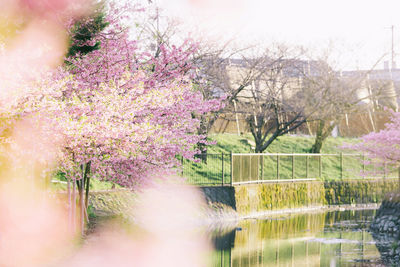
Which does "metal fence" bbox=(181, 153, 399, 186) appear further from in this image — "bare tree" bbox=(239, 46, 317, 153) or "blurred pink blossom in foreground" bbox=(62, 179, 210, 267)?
"blurred pink blossom in foreground" bbox=(62, 179, 210, 267)

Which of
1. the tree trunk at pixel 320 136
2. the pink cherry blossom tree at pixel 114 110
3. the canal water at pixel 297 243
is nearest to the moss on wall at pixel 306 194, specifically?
the canal water at pixel 297 243

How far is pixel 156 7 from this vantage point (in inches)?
1088

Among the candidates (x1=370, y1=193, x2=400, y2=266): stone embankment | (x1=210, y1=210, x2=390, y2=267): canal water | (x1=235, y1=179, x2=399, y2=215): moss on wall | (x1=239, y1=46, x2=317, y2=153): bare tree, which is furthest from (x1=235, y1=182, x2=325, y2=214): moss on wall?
(x1=370, y1=193, x2=400, y2=266): stone embankment

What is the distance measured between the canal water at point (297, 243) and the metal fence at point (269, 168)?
8.17 feet

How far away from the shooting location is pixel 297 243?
2075 centimetres

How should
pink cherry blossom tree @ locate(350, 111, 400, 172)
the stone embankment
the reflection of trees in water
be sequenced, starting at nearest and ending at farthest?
the stone embankment < pink cherry blossom tree @ locate(350, 111, 400, 172) < the reflection of trees in water

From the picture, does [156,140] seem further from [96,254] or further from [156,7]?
[156,7]

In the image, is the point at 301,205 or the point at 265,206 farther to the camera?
the point at 301,205

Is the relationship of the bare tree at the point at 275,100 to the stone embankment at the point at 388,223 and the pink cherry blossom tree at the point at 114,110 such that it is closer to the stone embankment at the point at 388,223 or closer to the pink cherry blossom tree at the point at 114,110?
the stone embankment at the point at 388,223

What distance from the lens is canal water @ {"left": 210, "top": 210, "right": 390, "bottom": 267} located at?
1706 cm

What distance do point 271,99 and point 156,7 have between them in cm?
961

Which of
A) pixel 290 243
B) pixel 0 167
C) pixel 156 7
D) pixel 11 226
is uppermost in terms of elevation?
pixel 156 7

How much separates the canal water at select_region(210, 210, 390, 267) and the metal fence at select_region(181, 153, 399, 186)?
2489mm

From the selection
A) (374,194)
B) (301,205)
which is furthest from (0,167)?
(374,194)
